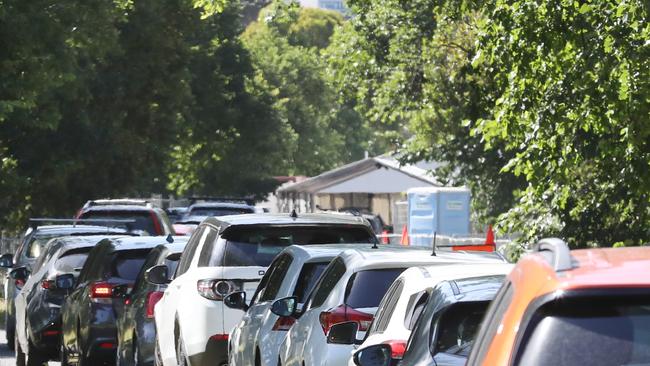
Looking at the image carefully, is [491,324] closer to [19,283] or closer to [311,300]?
[311,300]

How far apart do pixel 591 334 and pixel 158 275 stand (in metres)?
10.8

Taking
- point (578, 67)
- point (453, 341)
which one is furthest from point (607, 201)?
point (453, 341)

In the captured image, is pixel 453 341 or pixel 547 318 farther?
pixel 453 341

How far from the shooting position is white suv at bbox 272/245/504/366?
983 cm

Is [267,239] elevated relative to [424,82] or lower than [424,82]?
lower

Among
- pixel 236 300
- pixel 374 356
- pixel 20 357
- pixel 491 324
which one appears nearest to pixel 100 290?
pixel 20 357

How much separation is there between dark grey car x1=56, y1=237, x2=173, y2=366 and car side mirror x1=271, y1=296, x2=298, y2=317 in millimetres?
6354

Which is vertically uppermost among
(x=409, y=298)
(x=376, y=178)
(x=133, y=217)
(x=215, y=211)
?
(x=409, y=298)

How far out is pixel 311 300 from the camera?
428 inches

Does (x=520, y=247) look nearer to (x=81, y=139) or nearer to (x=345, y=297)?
(x=345, y=297)

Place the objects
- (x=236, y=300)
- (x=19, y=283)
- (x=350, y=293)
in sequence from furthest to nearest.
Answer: (x=19, y=283) < (x=236, y=300) < (x=350, y=293)

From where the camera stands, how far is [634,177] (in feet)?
54.0

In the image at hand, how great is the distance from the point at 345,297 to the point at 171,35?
145 ft

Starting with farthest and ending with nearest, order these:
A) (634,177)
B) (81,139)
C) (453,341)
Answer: (81,139)
(634,177)
(453,341)
